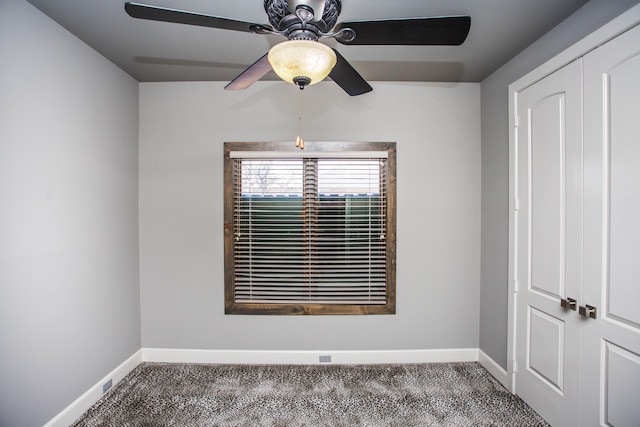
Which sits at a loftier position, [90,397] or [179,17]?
[179,17]

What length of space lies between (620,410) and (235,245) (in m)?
2.85

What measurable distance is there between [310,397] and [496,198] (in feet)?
7.69

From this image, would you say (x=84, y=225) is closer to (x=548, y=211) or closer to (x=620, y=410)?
(x=548, y=211)

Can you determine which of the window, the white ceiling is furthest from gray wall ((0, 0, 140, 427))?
the window

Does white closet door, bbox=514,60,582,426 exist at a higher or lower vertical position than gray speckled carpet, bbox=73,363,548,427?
higher

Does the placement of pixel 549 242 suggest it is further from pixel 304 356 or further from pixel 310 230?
pixel 304 356

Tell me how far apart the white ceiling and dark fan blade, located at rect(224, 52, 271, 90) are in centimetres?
48

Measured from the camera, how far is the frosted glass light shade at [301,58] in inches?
43.5

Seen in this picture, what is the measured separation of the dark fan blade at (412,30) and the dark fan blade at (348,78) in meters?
0.16

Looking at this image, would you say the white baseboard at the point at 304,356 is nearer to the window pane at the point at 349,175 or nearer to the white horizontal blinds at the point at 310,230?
the white horizontal blinds at the point at 310,230

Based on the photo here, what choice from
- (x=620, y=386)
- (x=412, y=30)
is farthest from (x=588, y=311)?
(x=412, y=30)

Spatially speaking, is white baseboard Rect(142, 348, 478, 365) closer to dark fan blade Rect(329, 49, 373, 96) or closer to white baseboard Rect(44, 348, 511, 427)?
white baseboard Rect(44, 348, 511, 427)

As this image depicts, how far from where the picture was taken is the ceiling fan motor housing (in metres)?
1.19

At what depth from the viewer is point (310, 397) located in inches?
87.4
